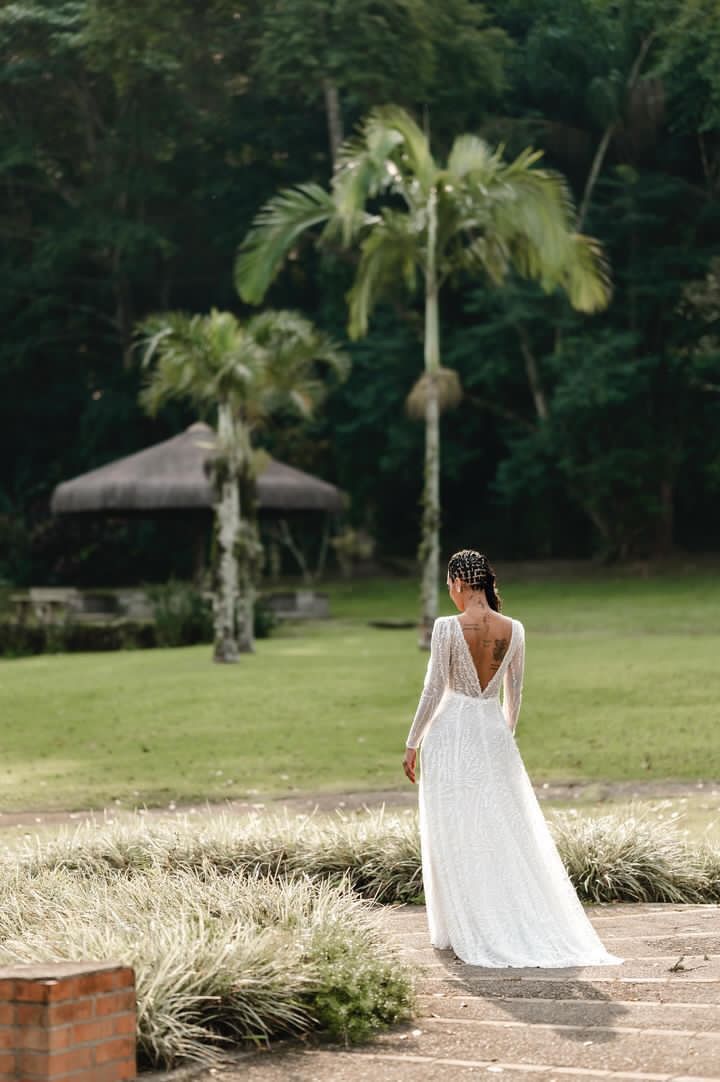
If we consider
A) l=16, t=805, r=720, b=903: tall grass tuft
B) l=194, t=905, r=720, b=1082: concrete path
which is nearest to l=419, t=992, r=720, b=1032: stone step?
l=194, t=905, r=720, b=1082: concrete path

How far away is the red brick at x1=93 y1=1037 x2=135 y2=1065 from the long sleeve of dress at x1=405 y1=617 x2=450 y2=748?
2441 mm

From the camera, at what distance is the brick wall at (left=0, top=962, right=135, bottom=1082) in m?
4.82

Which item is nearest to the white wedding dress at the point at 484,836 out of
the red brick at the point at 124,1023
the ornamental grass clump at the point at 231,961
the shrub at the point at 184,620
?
the ornamental grass clump at the point at 231,961

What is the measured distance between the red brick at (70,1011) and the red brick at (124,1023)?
0.11 m

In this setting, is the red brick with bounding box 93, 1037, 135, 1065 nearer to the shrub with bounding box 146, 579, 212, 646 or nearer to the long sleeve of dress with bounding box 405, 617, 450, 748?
the long sleeve of dress with bounding box 405, 617, 450, 748

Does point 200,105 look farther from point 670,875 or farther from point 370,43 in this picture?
point 670,875

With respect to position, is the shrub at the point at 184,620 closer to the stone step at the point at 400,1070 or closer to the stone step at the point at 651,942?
the stone step at the point at 651,942

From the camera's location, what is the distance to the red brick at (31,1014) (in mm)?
4812

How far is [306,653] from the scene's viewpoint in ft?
79.7

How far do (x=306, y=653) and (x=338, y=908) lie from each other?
17.6 metres

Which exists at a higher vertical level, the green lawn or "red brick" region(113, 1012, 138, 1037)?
"red brick" region(113, 1012, 138, 1037)

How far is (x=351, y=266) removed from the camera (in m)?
41.4

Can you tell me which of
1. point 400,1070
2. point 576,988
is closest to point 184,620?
point 576,988

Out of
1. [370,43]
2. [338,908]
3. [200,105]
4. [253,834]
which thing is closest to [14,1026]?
[338,908]
